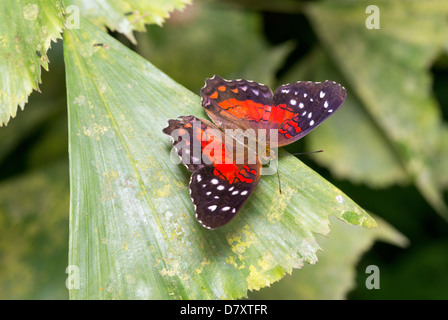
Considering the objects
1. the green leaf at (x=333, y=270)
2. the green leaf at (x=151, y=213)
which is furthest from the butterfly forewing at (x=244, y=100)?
the green leaf at (x=333, y=270)

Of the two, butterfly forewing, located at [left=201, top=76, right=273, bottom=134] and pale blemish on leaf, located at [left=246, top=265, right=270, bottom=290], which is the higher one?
butterfly forewing, located at [left=201, top=76, right=273, bottom=134]

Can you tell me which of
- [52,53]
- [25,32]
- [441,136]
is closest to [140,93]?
[25,32]

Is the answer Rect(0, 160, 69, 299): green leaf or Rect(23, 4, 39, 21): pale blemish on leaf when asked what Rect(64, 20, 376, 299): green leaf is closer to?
Rect(23, 4, 39, 21): pale blemish on leaf

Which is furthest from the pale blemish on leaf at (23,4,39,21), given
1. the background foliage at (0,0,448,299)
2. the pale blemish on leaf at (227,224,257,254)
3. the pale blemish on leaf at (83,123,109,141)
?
the pale blemish on leaf at (227,224,257,254)

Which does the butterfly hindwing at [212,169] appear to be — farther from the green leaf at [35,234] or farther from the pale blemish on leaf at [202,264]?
the green leaf at [35,234]

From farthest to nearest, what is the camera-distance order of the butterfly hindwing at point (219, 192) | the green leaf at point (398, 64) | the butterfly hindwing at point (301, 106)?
the green leaf at point (398, 64) → the butterfly hindwing at point (301, 106) → the butterfly hindwing at point (219, 192)

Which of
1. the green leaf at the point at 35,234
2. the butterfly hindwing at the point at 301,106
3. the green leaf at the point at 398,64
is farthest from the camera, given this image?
the green leaf at the point at 398,64
